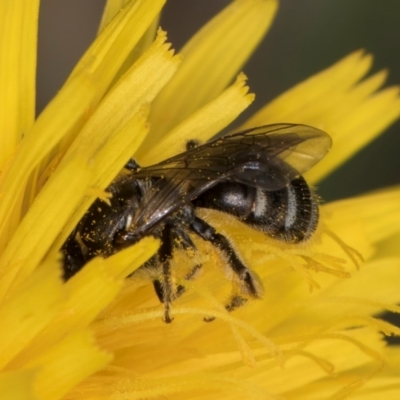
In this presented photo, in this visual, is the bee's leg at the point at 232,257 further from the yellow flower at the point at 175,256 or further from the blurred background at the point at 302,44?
the blurred background at the point at 302,44

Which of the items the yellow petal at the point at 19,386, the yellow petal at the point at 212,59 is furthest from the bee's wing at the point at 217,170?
the yellow petal at the point at 212,59

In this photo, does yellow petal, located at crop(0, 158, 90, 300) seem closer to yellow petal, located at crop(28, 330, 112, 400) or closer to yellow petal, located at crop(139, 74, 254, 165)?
yellow petal, located at crop(28, 330, 112, 400)

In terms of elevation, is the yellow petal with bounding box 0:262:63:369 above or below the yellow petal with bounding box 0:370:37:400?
above

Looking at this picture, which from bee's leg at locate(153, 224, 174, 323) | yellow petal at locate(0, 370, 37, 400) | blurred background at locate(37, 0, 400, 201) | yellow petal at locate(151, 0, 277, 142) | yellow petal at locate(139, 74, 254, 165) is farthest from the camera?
blurred background at locate(37, 0, 400, 201)

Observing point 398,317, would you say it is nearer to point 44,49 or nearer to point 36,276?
point 44,49

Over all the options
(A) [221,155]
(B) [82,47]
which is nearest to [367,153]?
(B) [82,47]

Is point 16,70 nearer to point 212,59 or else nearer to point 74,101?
point 74,101

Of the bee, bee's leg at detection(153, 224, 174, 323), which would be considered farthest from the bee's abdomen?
bee's leg at detection(153, 224, 174, 323)
